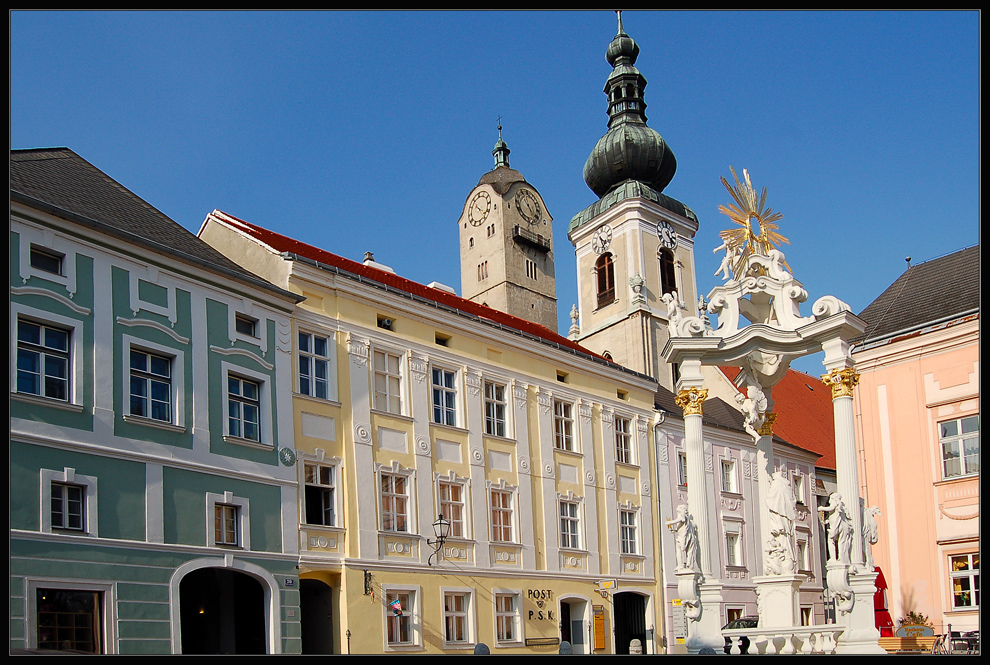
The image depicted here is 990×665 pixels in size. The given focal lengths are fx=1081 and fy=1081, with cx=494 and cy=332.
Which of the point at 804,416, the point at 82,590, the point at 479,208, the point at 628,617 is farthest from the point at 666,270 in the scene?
the point at 82,590

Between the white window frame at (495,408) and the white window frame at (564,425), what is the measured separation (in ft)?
6.62

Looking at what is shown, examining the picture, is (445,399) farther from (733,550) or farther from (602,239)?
(602,239)

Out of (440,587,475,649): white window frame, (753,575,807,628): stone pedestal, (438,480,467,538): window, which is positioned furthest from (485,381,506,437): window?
(753,575,807,628): stone pedestal

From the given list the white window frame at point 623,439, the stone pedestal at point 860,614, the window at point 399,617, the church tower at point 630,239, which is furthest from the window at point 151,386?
the church tower at point 630,239

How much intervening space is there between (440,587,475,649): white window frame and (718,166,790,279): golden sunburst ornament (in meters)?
11.8

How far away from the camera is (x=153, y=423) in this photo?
20.3m

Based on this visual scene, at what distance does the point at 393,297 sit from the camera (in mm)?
26828

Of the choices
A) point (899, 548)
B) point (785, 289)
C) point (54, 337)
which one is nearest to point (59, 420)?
point (54, 337)

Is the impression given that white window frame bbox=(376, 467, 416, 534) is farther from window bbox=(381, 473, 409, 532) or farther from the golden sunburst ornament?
the golden sunburst ornament

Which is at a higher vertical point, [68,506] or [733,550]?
[68,506]

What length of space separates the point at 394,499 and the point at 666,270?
29018 millimetres

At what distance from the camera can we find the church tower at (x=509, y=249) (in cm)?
6812
